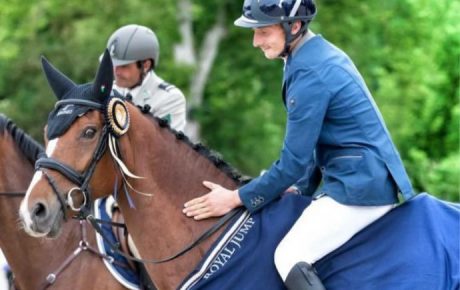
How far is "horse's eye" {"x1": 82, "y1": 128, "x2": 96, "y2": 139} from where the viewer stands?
5.78 m

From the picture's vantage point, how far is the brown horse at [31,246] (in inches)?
283

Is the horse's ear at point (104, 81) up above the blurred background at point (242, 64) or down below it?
above

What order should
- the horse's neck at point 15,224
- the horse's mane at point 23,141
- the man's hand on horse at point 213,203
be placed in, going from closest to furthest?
1. the man's hand on horse at point 213,203
2. the horse's neck at point 15,224
3. the horse's mane at point 23,141

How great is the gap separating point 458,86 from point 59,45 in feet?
30.2

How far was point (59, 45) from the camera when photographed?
22219 mm

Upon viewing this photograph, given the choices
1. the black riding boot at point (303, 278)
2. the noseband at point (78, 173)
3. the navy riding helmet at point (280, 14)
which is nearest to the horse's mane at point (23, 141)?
the noseband at point (78, 173)

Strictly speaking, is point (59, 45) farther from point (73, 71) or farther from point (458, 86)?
point (458, 86)

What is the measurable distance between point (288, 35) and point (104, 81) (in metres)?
1.17

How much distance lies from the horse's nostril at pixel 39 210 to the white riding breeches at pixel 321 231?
55.8 inches

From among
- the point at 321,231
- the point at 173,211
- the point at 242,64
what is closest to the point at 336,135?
the point at 321,231

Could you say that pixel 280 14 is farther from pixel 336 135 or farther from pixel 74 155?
pixel 74 155

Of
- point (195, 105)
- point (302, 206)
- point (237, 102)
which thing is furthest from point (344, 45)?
point (302, 206)

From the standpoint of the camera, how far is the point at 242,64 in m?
25.9

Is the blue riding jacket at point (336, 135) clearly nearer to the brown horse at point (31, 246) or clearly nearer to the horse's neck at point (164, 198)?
the horse's neck at point (164, 198)
